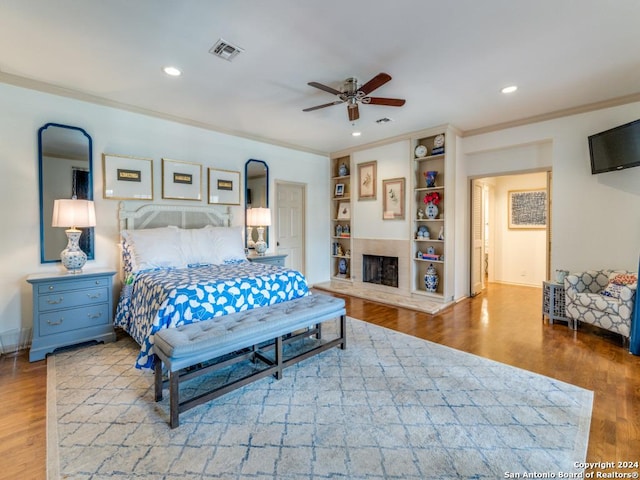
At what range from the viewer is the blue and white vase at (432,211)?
498cm

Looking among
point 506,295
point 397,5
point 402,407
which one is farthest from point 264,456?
point 506,295

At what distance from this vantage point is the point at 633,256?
142 inches

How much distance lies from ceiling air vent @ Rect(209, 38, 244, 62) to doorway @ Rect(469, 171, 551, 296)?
4.67 meters

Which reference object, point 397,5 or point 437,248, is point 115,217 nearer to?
point 397,5

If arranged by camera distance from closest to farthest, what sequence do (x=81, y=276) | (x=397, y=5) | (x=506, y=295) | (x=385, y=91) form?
1. (x=397, y=5)
2. (x=81, y=276)
3. (x=385, y=91)
4. (x=506, y=295)

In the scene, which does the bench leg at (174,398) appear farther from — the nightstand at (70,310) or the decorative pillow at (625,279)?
the decorative pillow at (625,279)

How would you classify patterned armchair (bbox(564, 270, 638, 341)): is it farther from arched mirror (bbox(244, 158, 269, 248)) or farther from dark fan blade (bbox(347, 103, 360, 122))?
arched mirror (bbox(244, 158, 269, 248))

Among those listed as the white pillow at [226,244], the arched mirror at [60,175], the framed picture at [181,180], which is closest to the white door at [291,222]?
the white pillow at [226,244]

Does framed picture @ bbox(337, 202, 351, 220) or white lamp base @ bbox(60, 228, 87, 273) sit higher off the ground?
framed picture @ bbox(337, 202, 351, 220)

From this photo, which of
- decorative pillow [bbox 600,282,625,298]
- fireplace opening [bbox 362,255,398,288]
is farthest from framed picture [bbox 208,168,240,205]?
decorative pillow [bbox 600,282,625,298]

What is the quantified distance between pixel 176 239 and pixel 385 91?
3.05 metres

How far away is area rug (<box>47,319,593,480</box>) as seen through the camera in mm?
1617

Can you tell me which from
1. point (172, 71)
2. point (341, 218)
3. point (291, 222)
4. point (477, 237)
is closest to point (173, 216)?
point (172, 71)

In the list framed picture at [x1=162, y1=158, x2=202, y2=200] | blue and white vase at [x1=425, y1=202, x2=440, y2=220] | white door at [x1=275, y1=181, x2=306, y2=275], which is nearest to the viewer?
framed picture at [x1=162, y1=158, x2=202, y2=200]
